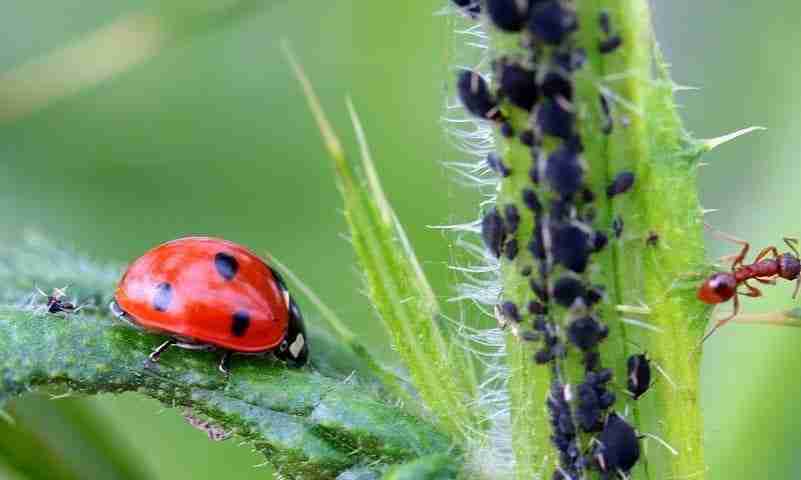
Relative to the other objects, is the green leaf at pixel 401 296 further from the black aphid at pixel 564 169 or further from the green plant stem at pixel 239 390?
the black aphid at pixel 564 169

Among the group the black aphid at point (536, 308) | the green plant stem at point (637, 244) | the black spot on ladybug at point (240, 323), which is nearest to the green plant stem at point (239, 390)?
the black spot on ladybug at point (240, 323)

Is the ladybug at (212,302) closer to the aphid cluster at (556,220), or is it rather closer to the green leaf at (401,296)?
the green leaf at (401,296)

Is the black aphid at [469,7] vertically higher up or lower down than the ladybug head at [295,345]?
higher up

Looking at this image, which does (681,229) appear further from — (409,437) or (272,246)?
(272,246)

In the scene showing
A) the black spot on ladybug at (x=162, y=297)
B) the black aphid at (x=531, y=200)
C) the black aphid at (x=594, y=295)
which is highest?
the black aphid at (x=531, y=200)

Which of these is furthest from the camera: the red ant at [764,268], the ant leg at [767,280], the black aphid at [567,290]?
the ant leg at [767,280]

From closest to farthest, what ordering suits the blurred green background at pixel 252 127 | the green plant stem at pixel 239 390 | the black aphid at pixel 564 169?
the black aphid at pixel 564 169, the green plant stem at pixel 239 390, the blurred green background at pixel 252 127

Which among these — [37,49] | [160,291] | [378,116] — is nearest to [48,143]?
[37,49]

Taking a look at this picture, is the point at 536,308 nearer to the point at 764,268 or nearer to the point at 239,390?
the point at 239,390

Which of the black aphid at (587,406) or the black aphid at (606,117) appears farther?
the black aphid at (587,406)
